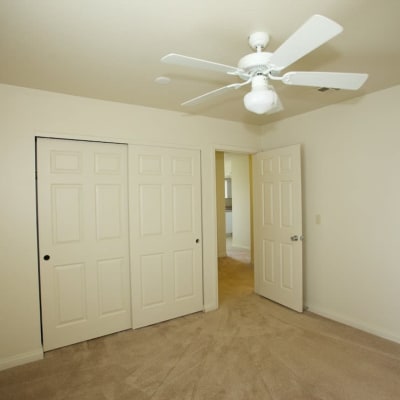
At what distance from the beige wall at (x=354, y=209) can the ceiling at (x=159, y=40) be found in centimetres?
42

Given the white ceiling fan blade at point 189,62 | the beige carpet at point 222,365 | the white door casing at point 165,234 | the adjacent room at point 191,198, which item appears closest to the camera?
the white ceiling fan blade at point 189,62

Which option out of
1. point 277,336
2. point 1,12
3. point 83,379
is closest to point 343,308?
point 277,336

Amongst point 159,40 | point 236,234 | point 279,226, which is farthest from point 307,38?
point 236,234

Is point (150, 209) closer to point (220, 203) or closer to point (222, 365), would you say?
point (222, 365)

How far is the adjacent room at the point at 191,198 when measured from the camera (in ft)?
5.27

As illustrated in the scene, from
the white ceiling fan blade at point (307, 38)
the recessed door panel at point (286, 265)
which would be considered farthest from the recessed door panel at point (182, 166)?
the white ceiling fan blade at point (307, 38)

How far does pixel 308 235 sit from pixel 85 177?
266cm

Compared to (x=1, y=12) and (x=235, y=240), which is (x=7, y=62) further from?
(x=235, y=240)

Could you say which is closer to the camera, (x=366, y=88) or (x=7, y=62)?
(x=7, y=62)

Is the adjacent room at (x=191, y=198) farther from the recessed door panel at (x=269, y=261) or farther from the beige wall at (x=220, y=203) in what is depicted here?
the beige wall at (x=220, y=203)

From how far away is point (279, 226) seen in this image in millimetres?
3537

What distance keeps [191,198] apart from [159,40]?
6.18 ft

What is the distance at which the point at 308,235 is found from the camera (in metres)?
3.39

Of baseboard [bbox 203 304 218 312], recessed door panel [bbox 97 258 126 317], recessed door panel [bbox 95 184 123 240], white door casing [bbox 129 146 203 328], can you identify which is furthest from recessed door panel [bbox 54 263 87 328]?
baseboard [bbox 203 304 218 312]
